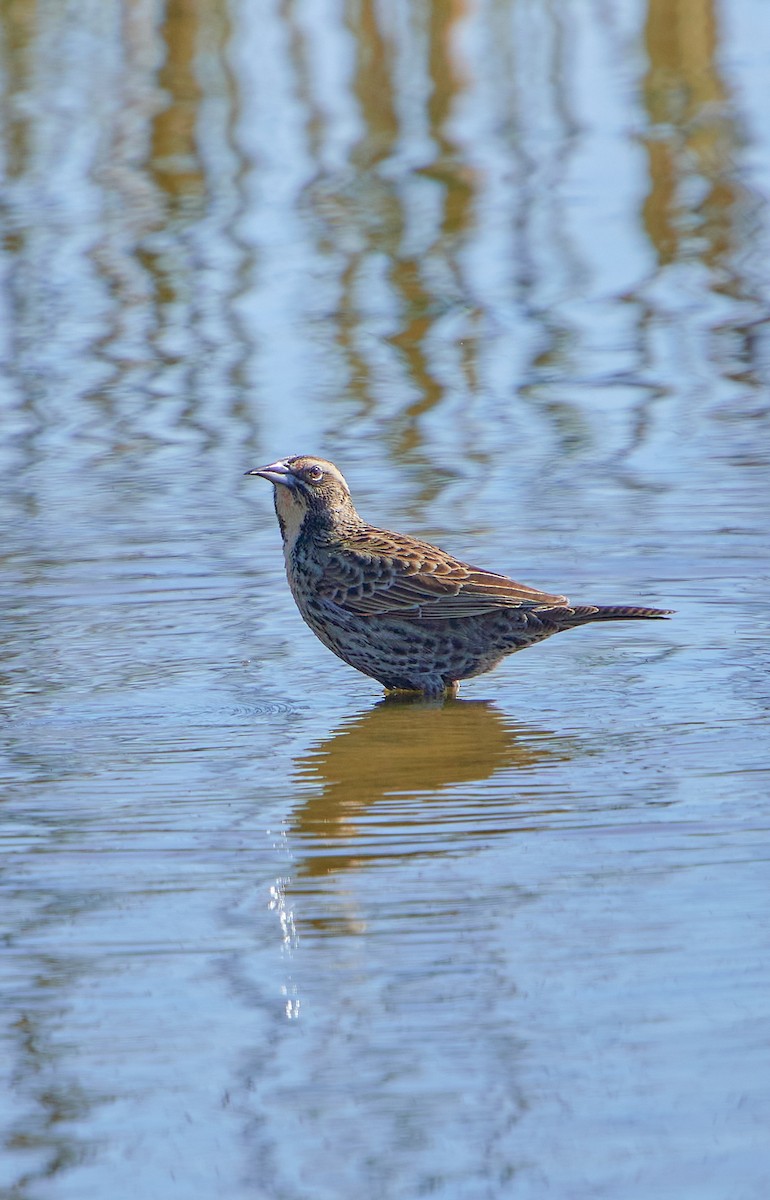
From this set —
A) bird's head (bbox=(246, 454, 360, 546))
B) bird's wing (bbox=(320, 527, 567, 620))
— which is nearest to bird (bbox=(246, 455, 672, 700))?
bird's wing (bbox=(320, 527, 567, 620))

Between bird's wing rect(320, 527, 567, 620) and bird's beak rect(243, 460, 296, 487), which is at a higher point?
bird's beak rect(243, 460, 296, 487)

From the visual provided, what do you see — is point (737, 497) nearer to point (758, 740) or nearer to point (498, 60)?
point (758, 740)

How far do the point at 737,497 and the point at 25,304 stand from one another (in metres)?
5.67

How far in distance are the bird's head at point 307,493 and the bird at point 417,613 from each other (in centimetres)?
13

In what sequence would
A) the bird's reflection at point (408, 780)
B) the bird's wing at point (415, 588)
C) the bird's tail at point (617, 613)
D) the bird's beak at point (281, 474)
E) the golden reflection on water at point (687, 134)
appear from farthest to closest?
the golden reflection on water at point (687, 134)
the bird's beak at point (281, 474)
the bird's wing at point (415, 588)
the bird's tail at point (617, 613)
the bird's reflection at point (408, 780)

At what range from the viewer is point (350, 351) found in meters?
12.9

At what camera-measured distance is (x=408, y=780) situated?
6930mm

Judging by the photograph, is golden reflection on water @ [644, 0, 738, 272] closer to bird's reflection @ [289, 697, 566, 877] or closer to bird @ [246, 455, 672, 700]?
bird @ [246, 455, 672, 700]

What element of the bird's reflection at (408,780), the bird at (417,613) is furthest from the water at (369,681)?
the bird at (417,613)

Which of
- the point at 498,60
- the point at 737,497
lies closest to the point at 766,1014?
the point at 737,497

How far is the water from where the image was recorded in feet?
14.7

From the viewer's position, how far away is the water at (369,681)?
4469 mm

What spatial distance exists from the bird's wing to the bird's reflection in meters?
0.36

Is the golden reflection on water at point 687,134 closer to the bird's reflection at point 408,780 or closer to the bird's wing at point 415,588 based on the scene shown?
the bird's wing at point 415,588
